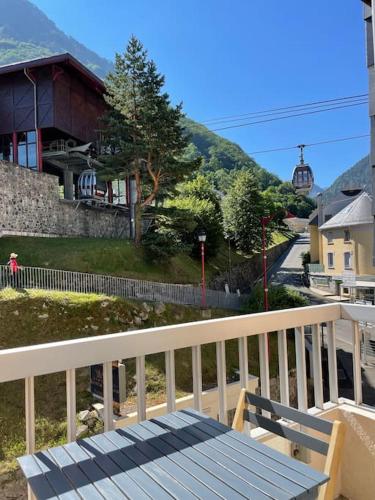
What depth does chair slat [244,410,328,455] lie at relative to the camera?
4.09ft

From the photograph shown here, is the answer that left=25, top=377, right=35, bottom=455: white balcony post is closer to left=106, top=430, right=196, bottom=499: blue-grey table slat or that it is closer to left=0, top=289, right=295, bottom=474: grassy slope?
left=106, top=430, right=196, bottom=499: blue-grey table slat

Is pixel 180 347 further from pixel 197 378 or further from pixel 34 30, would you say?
pixel 34 30

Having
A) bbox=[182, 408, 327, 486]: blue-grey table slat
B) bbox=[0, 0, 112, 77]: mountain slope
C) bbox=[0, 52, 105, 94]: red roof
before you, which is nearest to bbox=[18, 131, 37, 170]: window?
bbox=[0, 52, 105, 94]: red roof

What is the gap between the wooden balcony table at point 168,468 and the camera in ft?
3.27

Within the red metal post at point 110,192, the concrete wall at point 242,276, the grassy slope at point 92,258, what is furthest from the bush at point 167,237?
the red metal post at point 110,192

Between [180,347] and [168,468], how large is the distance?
58 centimetres

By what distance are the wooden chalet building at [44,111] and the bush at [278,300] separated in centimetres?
1105

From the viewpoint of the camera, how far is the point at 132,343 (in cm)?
151

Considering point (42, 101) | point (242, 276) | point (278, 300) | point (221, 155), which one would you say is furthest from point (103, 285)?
point (221, 155)

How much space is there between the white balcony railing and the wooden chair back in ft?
0.95

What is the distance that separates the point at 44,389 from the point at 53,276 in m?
4.84

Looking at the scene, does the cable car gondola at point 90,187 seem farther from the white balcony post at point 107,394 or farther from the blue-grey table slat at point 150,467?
the blue-grey table slat at point 150,467

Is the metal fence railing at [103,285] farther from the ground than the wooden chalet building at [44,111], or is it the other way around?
the wooden chalet building at [44,111]

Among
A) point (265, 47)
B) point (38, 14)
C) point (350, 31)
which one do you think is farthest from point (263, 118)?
point (38, 14)
